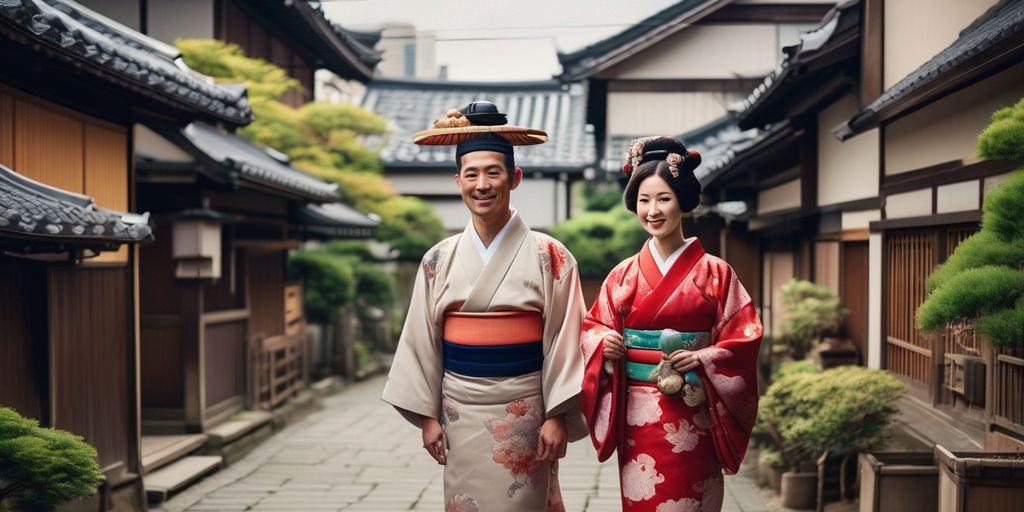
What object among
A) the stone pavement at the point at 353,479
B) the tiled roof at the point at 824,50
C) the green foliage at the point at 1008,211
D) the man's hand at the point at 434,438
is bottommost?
the stone pavement at the point at 353,479

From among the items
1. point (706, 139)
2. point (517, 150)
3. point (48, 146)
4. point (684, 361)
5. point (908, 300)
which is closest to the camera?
point (684, 361)

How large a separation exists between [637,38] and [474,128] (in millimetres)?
16194

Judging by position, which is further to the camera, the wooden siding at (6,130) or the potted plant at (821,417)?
the potted plant at (821,417)

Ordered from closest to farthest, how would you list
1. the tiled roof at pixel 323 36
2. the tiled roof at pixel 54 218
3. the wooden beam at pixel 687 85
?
the tiled roof at pixel 54 218 → the tiled roof at pixel 323 36 → the wooden beam at pixel 687 85

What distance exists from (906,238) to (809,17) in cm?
1113

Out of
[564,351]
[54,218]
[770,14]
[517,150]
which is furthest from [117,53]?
[517,150]

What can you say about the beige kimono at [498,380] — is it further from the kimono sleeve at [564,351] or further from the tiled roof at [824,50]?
the tiled roof at [824,50]

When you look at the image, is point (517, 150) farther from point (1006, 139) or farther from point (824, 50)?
Answer: point (1006, 139)

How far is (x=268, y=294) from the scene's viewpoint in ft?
46.2

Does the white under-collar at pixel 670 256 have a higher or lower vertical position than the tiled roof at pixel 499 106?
lower

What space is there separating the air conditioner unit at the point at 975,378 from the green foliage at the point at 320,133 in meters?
9.86

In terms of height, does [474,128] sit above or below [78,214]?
above

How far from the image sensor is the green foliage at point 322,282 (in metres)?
17.2

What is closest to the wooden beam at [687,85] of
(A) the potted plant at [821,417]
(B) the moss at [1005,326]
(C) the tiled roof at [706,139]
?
(C) the tiled roof at [706,139]
